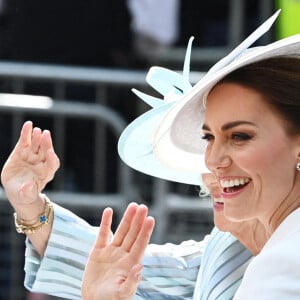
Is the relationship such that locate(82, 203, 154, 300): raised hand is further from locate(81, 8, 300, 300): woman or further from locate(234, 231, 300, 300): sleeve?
locate(234, 231, 300, 300): sleeve

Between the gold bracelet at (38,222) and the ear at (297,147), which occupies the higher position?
the ear at (297,147)

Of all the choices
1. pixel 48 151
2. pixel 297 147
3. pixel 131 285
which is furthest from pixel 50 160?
pixel 297 147

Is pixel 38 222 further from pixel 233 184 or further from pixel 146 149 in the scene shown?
pixel 233 184

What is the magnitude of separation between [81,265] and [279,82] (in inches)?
37.5

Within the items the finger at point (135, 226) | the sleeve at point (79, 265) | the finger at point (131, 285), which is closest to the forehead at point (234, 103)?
the finger at point (135, 226)

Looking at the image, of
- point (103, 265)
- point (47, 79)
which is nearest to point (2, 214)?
point (47, 79)

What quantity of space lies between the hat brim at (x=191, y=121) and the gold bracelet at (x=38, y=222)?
0.33m

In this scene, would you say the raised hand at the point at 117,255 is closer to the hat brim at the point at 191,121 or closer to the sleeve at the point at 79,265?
the hat brim at the point at 191,121

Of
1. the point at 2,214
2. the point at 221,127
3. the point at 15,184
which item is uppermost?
the point at 221,127

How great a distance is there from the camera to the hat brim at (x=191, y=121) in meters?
2.54

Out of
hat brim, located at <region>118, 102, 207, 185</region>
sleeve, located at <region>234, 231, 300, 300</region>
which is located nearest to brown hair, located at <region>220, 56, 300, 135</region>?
sleeve, located at <region>234, 231, 300, 300</region>

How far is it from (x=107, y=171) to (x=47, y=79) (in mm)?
595

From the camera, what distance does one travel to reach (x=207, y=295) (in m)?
2.96

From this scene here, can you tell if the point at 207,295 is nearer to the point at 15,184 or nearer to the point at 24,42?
the point at 15,184
